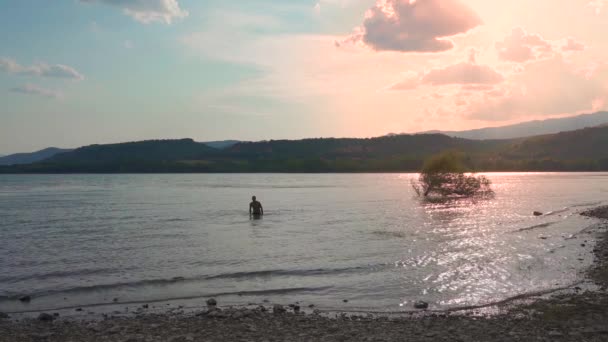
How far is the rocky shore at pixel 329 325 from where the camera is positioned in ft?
44.2

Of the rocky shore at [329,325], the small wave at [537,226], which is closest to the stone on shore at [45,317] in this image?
the rocky shore at [329,325]

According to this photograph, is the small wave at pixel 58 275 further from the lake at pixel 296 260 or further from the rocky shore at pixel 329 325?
the rocky shore at pixel 329 325

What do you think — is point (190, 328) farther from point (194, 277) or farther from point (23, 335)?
point (194, 277)

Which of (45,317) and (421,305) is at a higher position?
(45,317)

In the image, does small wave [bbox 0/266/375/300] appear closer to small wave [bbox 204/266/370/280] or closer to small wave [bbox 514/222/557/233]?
small wave [bbox 204/266/370/280]

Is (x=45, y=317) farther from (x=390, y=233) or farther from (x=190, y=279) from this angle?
(x=390, y=233)

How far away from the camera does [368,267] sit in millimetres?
24906

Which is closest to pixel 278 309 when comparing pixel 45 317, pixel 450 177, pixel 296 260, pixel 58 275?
pixel 45 317

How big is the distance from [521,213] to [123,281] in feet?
146

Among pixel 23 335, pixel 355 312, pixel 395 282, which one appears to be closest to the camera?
pixel 23 335

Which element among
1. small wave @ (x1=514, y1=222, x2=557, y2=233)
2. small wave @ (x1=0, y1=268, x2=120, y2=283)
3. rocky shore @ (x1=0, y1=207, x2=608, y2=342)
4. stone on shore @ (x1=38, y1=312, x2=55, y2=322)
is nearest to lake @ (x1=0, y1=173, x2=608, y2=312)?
small wave @ (x1=0, y1=268, x2=120, y2=283)

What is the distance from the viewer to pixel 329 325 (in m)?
14.7

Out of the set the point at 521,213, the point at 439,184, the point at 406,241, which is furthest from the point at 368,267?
the point at 439,184

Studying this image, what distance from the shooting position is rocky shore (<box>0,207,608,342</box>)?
13484 millimetres
